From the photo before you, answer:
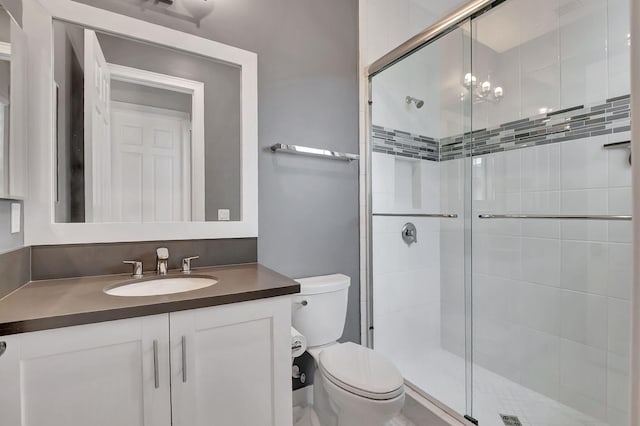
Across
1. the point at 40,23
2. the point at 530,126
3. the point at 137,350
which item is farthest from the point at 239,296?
the point at 530,126

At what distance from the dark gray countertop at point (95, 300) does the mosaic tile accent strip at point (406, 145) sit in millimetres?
1266

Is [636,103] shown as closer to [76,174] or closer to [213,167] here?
[213,167]

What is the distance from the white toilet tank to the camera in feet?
5.03

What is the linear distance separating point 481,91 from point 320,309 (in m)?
1.74

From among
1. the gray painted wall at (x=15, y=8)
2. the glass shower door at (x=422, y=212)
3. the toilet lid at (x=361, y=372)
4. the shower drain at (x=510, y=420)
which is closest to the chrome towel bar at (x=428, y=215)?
the glass shower door at (x=422, y=212)

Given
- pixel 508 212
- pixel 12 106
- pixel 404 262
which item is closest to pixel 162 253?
pixel 12 106

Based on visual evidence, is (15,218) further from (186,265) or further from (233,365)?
(233,365)

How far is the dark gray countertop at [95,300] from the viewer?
2.52ft

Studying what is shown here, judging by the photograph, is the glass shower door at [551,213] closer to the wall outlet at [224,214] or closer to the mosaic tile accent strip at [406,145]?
the mosaic tile accent strip at [406,145]

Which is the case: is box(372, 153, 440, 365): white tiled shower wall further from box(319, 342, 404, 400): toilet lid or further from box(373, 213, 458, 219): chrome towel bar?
box(319, 342, 404, 400): toilet lid

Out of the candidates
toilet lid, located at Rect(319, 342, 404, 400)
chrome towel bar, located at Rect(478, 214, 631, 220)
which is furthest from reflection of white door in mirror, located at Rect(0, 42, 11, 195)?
chrome towel bar, located at Rect(478, 214, 631, 220)

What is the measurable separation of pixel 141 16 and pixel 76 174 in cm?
73

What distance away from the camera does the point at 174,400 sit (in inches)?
35.5

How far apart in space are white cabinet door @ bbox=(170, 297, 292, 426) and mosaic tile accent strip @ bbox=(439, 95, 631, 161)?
1663mm
